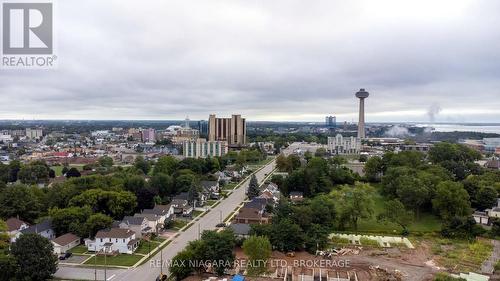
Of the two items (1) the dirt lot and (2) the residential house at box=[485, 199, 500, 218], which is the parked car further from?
(2) the residential house at box=[485, 199, 500, 218]

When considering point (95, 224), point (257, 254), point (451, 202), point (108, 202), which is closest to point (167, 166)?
point (108, 202)

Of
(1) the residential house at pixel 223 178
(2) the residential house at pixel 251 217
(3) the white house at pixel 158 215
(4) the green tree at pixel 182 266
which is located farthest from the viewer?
(1) the residential house at pixel 223 178

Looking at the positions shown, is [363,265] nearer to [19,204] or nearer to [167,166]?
[19,204]

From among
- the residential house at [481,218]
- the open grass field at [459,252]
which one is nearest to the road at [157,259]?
the open grass field at [459,252]

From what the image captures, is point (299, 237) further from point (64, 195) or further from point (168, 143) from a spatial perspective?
point (168, 143)

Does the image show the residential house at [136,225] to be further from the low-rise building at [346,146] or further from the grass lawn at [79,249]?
the low-rise building at [346,146]

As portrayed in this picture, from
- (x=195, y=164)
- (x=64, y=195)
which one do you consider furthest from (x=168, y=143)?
(x=64, y=195)
